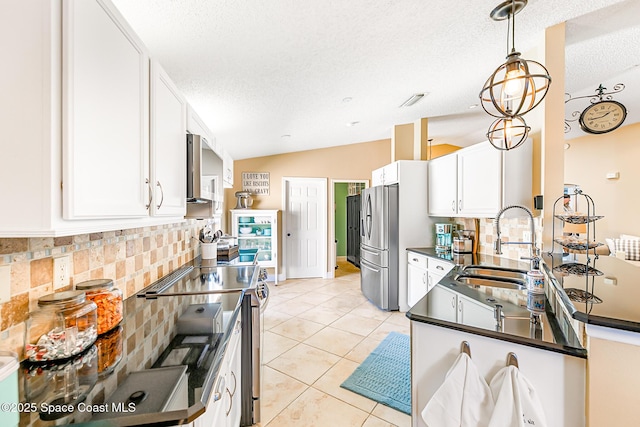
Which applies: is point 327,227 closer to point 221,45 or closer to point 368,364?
point 368,364

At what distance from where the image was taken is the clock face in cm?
247

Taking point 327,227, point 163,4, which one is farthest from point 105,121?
point 327,227

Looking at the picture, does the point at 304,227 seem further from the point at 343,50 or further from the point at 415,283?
the point at 343,50

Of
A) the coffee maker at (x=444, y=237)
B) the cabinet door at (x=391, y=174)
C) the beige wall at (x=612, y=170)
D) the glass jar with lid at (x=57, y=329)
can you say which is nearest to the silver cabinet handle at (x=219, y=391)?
the glass jar with lid at (x=57, y=329)

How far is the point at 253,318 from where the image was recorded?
1.62 meters

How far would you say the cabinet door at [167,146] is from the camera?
1184 millimetres

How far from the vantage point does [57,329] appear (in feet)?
2.88

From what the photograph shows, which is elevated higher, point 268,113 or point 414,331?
point 268,113

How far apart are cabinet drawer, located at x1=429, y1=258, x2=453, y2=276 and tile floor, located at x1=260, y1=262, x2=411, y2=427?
30.0 inches

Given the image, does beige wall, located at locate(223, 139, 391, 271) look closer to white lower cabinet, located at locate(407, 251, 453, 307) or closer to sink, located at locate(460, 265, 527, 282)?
white lower cabinet, located at locate(407, 251, 453, 307)

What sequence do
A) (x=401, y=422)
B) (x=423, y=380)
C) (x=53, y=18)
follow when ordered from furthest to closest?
(x=401, y=422), (x=423, y=380), (x=53, y=18)

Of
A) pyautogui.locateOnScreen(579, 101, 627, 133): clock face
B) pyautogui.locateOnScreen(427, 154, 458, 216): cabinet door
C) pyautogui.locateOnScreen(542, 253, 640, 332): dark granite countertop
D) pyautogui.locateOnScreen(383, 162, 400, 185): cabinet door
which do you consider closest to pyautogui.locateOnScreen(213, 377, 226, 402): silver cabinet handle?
pyautogui.locateOnScreen(542, 253, 640, 332): dark granite countertop

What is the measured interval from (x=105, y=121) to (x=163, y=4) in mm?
828

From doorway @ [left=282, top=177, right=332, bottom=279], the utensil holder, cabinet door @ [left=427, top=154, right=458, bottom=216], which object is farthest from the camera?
doorway @ [left=282, top=177, right=332, bottom=279]
